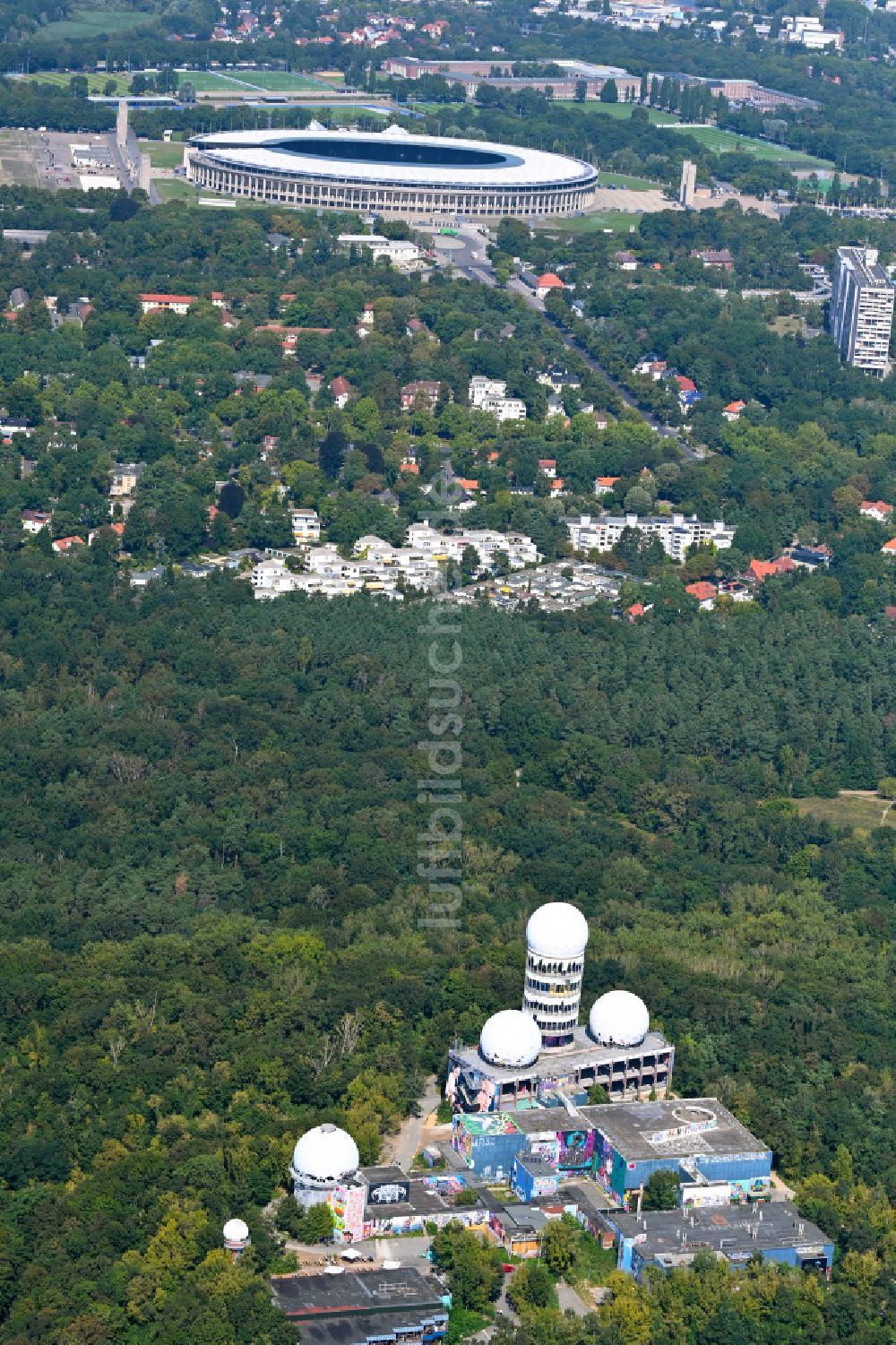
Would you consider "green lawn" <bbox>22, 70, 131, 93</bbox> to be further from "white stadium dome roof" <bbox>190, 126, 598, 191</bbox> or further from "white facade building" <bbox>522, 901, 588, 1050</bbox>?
"white facade building" <bbox>522, 901, 588, 1050</bbox>

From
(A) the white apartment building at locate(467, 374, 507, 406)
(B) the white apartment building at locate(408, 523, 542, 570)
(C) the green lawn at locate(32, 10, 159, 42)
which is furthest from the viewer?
(C) the green lawn at locate(32, 10, 159, 42)

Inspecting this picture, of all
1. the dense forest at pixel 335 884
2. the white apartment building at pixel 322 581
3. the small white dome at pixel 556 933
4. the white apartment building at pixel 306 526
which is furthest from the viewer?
the white apartment building at pixel 306 526

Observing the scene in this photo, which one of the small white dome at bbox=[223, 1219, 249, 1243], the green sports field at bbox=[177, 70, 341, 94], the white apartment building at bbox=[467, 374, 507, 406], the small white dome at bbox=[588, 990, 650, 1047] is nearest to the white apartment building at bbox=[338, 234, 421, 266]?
the white apartment building at bbox=[467, 374, 507, 406]

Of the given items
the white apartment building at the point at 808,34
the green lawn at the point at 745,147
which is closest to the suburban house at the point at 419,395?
the green lawn at the point at 745,147

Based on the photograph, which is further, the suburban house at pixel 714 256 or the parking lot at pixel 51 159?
the parking lot at pixel 51 159

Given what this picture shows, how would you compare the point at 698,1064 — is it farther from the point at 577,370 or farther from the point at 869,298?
the point at 869,298

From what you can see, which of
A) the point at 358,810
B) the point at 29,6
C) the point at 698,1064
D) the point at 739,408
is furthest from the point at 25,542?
the point at 29,6

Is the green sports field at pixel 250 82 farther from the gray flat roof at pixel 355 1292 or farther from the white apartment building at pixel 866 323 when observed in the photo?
the gray flat roof at pixel 355 1292

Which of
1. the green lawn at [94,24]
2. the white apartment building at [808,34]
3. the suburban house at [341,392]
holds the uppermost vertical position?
the suburban house at [341,392]
